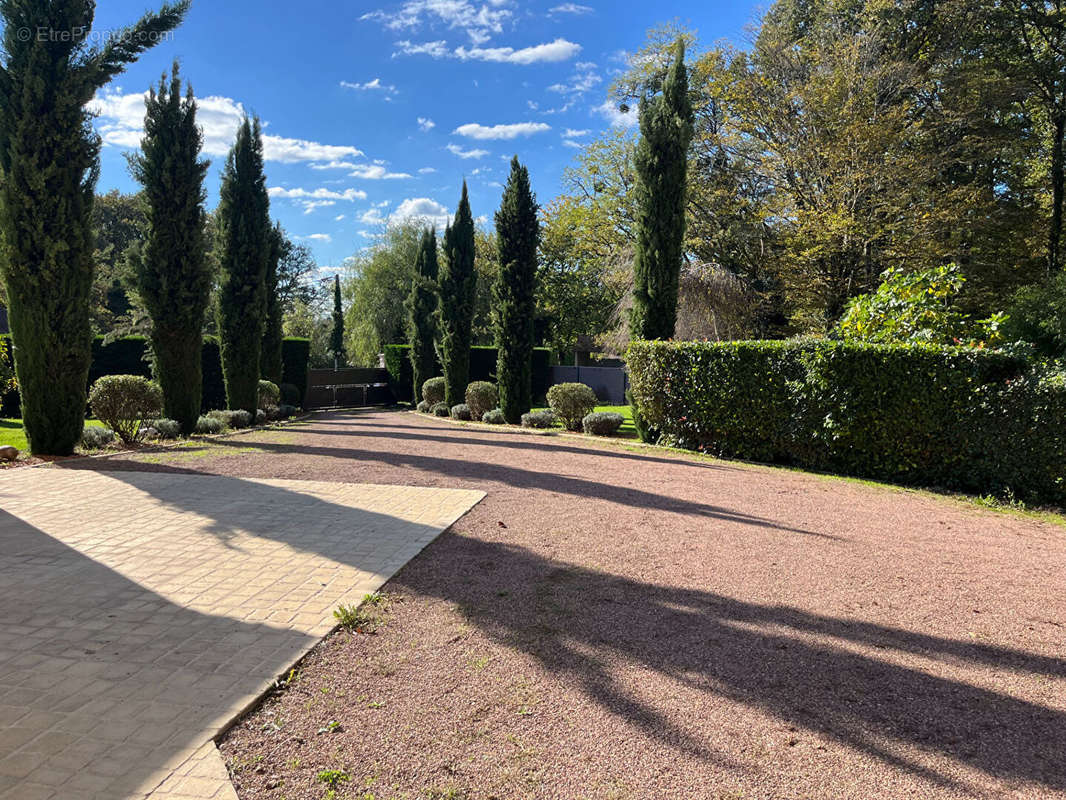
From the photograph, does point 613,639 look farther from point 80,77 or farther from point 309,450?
point 80,77

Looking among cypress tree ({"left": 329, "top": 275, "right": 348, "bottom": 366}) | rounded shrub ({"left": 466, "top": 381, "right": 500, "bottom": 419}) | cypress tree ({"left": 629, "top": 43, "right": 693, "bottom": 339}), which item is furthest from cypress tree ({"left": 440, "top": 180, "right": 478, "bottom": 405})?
cypress tree ({"left": 329, "top": 275, "right": 348, "bottom": 366})

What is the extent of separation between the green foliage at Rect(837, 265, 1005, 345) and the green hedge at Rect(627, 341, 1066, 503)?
1.20 meters

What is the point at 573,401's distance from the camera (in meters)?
14.6

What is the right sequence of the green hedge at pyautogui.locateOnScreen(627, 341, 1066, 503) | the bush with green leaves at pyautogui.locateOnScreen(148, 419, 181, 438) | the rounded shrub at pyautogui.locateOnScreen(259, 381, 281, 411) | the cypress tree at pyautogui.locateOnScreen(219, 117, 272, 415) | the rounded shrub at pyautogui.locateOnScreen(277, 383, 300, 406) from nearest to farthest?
the green hedge at pyautogui.locateOnScreen(627, 341, 1066, 503), the bush with green leaves at pyautogui.locateOnScreen(148, 419, 181, 438), the cypress tree at pyautogui.locateOnScreen(219, 117, 272, 415), the rounded shrub at pyautogui.locateOnScreen(259, 381, 281, 411), the rounded shrub at pyautogui.locateOnScreen(277, 383, 300, 406)

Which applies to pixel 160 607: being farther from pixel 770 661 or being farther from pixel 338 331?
pixel 338 331

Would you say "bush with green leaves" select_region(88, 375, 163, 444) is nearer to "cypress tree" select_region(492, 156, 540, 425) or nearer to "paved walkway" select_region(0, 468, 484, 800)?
"paved walkway" select_region(0, 468, 484, 800)

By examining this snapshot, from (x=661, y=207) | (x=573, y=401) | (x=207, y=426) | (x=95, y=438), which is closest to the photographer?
(x=95, y=438)

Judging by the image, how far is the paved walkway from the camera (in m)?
2.31

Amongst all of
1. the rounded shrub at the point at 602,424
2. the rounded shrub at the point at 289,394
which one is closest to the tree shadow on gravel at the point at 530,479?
the rounded shrub at the point at 602,424

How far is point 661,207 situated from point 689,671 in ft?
39.8

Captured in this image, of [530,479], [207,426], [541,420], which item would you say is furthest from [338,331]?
[530,479]

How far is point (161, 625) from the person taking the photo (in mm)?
3455

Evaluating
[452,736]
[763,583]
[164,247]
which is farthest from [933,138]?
[452,736]

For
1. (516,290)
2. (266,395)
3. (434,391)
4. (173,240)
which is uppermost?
(173,240)
